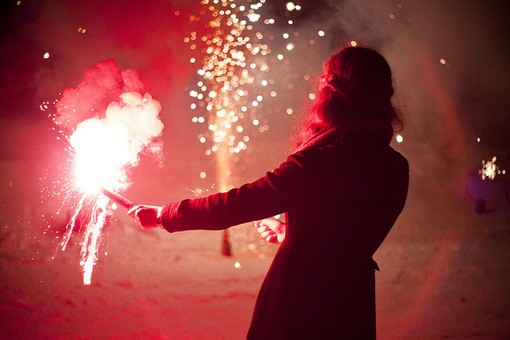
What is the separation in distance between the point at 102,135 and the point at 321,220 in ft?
7.21

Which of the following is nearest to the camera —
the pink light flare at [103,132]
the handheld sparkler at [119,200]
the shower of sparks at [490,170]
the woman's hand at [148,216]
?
the woman's hand at [148,216]

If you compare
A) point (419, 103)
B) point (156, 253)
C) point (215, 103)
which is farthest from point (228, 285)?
point (419, 103)

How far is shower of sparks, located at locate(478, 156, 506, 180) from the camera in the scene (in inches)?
801

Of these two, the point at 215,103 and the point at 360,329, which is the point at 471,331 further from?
the point at 215,103

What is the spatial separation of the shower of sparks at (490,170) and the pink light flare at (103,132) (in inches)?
786

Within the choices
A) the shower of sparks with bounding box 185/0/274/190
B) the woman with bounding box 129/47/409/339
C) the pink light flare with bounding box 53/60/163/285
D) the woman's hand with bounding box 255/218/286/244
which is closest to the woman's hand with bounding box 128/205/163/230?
the woman with bounding box 129/47/409/339

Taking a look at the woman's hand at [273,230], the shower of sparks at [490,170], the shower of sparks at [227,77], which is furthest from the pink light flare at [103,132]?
the shower of sparks at [490,170]

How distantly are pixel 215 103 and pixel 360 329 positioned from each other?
9.90m

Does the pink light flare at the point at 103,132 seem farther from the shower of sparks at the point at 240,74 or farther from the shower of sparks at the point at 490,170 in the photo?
the shower of sparks at the point at 490,170

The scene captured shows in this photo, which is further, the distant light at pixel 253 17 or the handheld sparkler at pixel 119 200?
the distant light at pixel 253 17

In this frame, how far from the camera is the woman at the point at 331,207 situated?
1.52 meters

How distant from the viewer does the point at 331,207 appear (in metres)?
1.54

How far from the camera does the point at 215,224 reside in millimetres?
1608

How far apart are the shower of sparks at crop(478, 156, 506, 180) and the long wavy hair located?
20.9m
